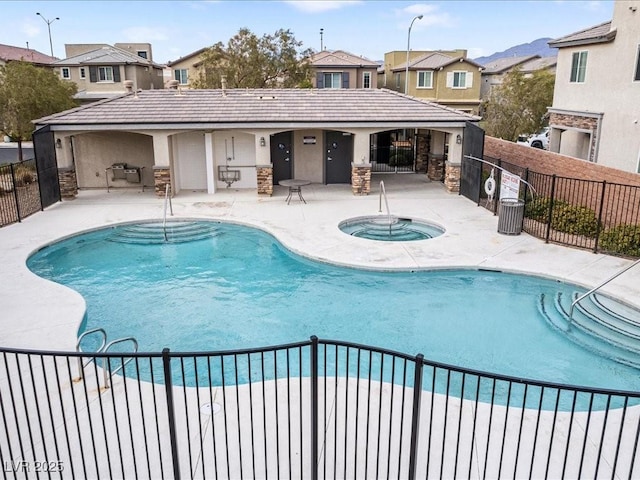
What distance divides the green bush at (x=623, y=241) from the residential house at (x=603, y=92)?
5882mm

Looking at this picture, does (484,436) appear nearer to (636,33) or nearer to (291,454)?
(291,454)

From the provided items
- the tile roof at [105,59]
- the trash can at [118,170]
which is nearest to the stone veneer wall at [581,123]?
the trash can at [118,170]

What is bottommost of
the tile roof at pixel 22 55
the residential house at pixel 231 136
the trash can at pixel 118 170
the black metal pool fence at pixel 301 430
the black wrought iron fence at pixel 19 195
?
the black metal pool fence at pixel 301 430

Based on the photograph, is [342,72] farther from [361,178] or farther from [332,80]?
[361,178]

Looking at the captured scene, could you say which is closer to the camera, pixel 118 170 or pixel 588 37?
pixel 588 37

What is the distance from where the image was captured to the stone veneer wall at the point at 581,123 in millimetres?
20181

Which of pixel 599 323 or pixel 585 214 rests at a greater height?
pixel 585 214

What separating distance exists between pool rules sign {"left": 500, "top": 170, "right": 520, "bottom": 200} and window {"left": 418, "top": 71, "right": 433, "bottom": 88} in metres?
30.6

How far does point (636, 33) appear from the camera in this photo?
17.9 m

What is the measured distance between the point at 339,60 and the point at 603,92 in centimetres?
2621

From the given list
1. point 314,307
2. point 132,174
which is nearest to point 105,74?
point 132,174

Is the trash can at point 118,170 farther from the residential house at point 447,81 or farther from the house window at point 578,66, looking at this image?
the residential house at point 447,81

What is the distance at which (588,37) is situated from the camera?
20188 mm

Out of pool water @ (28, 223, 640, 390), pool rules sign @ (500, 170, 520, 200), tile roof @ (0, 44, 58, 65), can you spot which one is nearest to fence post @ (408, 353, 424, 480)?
pool water @ (28, 223, 640, 390)
